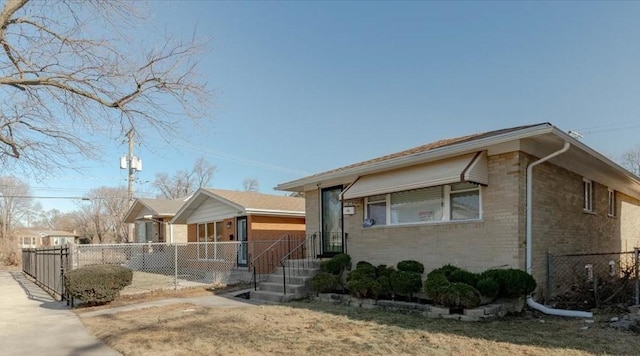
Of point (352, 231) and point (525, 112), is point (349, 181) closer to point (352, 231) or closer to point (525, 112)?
point (352, 231)

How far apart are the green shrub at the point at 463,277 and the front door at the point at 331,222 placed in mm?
4486

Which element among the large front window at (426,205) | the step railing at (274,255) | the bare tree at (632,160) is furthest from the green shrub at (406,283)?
the bare tree at (632,160)

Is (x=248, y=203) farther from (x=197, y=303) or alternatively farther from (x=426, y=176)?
(x=426, y=176)

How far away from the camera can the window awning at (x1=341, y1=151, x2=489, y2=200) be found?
8.41 meters

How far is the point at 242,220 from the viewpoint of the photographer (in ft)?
56.6

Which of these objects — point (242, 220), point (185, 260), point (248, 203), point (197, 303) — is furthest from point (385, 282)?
point (185, 260)

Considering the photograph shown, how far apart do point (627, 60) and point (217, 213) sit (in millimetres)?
16745

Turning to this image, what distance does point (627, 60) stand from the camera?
1460cm

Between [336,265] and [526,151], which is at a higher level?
[526,151]

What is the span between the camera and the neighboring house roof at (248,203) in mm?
16489

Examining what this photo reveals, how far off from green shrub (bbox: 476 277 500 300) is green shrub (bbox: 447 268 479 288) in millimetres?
182

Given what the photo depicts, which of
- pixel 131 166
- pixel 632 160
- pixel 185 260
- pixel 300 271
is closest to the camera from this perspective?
pixel 300 271

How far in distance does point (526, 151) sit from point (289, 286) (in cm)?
650

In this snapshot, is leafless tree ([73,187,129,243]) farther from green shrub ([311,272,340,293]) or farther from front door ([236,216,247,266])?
green shrub ([311,272,340,293])
